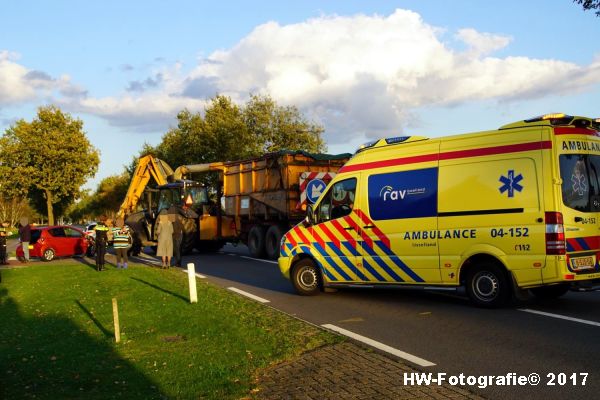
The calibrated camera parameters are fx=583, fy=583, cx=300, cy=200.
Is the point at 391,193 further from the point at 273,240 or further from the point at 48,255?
the point at 48,255

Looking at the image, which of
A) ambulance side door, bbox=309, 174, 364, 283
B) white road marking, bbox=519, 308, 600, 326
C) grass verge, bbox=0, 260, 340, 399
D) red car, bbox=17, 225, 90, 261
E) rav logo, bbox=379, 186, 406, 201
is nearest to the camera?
grass verge, bbox=0, 260, 340, 399

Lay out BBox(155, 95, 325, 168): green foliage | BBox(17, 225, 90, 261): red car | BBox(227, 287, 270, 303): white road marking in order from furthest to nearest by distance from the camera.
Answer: BBox(155, 95, 325, 168): green foliage
BBox(17, 225, 90, 261): red car
BBox(227, 287, 270, 303): white road marking

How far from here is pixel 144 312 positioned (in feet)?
32.0

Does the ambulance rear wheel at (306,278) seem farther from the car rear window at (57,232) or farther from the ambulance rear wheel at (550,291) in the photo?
the car rear window at (57,232)

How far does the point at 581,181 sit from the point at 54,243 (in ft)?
72.8

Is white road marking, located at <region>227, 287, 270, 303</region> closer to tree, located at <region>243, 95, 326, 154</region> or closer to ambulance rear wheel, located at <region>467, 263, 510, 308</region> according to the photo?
ambulance rear wheel, located at <region>467, 263, 510, 308</region>

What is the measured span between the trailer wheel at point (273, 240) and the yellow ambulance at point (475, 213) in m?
8.41

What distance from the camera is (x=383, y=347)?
6.78m

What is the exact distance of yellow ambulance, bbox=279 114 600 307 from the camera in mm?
8125

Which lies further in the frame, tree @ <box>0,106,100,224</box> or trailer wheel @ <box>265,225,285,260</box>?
tree @ <box>0,106,100,224</box>

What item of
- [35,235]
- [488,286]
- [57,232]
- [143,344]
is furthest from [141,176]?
[488,286]

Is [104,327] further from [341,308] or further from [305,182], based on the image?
[305,182]

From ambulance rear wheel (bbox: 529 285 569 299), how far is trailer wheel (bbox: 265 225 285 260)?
10624 mm

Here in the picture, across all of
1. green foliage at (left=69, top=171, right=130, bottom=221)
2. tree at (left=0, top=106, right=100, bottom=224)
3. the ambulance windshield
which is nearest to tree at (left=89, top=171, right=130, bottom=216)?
green foliage at (left=69, top=171, right=130, bottom=221)
